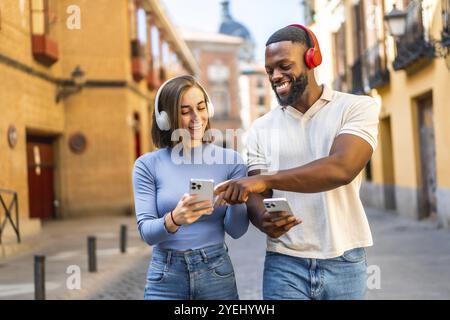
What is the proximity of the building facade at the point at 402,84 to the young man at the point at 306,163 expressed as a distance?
8395 mm

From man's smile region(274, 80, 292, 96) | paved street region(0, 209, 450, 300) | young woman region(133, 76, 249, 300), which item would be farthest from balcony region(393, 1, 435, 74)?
man's smile region(274, 80, 292, 96)

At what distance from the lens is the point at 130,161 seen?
18.8 m

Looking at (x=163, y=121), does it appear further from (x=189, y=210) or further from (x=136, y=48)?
(x=136, y=48)

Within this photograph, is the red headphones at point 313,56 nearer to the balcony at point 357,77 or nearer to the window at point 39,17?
the window at point 39,17

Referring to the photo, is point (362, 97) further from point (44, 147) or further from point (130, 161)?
point (130, 161)

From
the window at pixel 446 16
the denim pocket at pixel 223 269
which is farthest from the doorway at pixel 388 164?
the denim pocket at pixel 223 269

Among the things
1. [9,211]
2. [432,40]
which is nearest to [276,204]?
[9,211]

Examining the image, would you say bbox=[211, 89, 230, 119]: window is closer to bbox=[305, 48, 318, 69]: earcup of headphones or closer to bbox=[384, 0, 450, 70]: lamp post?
bbox=[384, 0, 450, 70]: lamp post

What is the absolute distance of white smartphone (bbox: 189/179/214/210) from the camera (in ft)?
5.80

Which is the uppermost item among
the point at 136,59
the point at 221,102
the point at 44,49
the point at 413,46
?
the point at 221,102

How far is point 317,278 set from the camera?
2.10m

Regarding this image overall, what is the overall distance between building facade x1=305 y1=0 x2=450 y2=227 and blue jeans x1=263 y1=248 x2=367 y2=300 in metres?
8.45

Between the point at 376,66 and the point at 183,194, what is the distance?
14.0 meters
